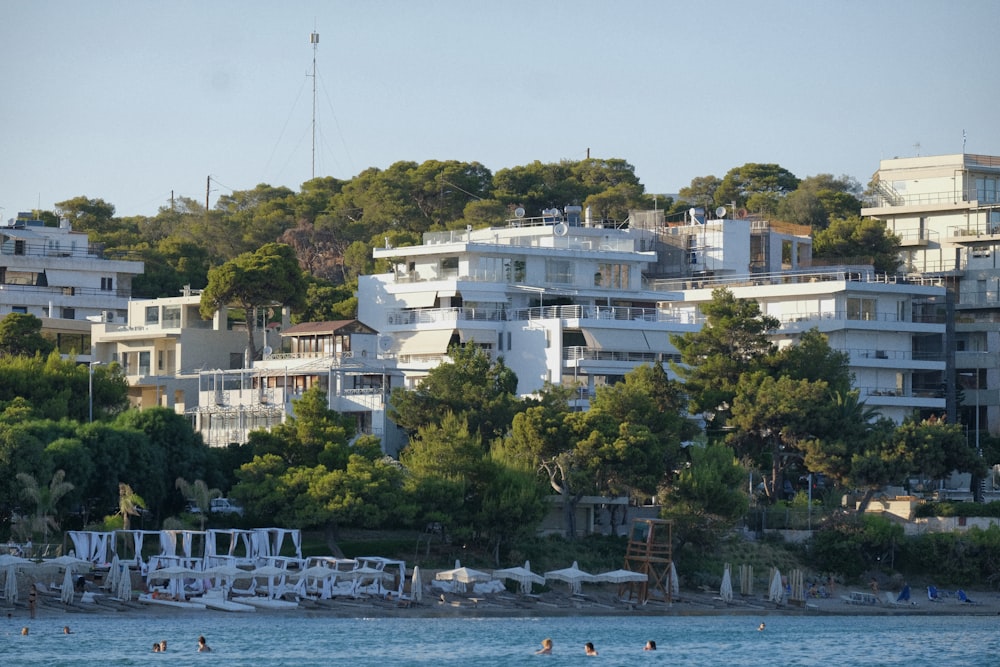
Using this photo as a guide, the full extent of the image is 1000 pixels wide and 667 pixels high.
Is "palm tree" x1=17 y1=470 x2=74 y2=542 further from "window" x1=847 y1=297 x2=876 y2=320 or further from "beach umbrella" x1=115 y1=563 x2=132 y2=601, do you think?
"window" x1=847 y1=297 x2=876 y2=320

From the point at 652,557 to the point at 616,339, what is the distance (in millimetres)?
21858

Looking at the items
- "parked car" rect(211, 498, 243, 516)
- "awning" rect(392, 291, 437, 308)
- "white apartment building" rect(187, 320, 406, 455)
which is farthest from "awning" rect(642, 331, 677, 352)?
"parked car" rect(211, 498, 243, 516)

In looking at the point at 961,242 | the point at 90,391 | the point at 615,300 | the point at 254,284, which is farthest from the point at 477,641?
the point at 961,242

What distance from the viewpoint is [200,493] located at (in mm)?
71375

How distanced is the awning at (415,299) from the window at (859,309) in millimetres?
23621

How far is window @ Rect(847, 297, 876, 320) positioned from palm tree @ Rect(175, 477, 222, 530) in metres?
43.7

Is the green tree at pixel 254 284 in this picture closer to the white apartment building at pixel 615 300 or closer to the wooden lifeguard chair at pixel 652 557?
the white apartment building at pixel 615 300

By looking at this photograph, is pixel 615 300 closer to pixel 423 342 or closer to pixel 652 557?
pixel 423 342

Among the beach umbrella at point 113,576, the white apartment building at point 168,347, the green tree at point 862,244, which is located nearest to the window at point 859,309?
the green tree at point 862,244

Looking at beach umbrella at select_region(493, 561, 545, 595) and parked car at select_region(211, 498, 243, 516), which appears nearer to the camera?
beach umbrella at select_region(493, 561, 545, 595)

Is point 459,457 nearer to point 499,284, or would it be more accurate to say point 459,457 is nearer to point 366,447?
point 366,447

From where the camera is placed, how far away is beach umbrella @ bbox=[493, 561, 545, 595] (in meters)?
70.4

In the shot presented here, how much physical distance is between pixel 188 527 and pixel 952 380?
50.5 m

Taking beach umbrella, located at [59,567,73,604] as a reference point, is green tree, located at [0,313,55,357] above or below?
above
